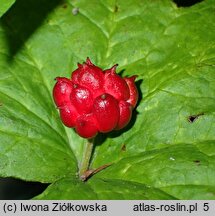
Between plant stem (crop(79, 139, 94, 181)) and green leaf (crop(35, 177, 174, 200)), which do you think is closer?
green leaf (crop(35, 177, 174, 200))

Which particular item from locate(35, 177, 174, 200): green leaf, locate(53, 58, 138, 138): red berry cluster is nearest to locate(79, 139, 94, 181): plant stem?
locate(53, 58, 138, 138): red berry cluster

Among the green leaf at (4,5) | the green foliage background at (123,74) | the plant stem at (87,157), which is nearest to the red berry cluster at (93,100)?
the plant stem at (87,157)

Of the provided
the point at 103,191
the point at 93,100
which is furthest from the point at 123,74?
the point at 103,191

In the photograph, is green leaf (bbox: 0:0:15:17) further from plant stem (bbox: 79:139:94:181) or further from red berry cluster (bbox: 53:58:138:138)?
plant stem (bbox: 79:139:94:181)

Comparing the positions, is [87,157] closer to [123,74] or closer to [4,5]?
[123,74]

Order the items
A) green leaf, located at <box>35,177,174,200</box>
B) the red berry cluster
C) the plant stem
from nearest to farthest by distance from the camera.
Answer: green leaf, located at <box>35,177,174,200</box>, the red berry cluster, the plant stem

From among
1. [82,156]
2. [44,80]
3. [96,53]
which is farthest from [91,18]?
[82,156]
